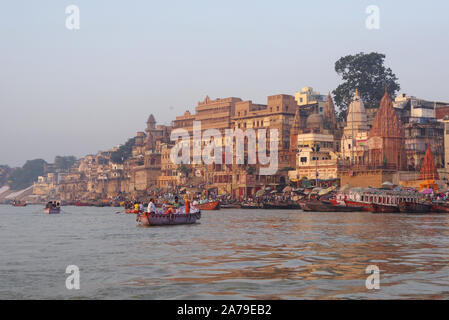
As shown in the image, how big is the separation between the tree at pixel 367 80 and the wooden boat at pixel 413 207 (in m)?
44.8

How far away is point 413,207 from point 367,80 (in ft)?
158

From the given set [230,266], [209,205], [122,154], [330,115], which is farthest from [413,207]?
[122,154]

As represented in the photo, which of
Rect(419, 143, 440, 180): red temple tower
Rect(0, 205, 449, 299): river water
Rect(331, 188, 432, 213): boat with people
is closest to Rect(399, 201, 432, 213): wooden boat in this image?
Rect(331, 188, 432, 213): boat with people

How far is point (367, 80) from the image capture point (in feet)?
336

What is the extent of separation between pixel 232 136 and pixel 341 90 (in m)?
20.3

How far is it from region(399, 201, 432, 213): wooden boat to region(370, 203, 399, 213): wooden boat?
121cm

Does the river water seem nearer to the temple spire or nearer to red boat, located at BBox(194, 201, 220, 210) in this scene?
red boat, located at BBox(194, 201, 220, 210)

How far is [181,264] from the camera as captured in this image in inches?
728

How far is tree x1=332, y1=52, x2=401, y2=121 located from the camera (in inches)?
4013

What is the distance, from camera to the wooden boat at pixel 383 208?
60.1m

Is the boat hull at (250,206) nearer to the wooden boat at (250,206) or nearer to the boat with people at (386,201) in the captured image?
the wooden boat at (250,206)

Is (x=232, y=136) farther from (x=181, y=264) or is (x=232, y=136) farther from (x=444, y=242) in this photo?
(x=181, y=264)

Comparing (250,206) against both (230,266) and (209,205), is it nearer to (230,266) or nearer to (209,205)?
(209,205)
